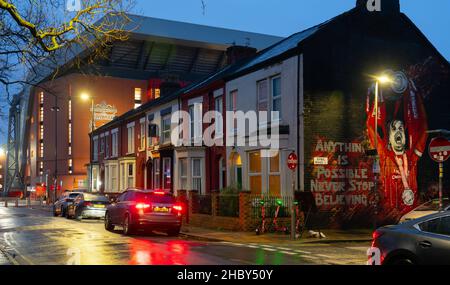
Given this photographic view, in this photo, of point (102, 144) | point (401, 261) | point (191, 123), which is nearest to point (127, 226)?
point (191, 123)

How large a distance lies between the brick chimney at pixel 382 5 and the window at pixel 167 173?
14.4m

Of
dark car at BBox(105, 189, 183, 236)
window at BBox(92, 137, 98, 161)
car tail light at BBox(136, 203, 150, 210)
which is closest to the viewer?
dark car at BBox(105, 189, 183, 236)

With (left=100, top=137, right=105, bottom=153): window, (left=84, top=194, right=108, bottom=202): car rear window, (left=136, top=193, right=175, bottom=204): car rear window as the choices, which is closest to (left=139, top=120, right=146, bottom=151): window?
(left=84, top=194, right=108, bottom=202): car rear window

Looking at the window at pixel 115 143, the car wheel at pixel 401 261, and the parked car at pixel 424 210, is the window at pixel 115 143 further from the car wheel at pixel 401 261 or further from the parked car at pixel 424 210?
the car wheel at pixel 401 261

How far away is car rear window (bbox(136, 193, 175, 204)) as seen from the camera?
66.1ft

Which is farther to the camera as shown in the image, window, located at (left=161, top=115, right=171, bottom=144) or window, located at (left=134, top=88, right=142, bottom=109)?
window, located at (left=134, top=88, right=142, bottom=109)

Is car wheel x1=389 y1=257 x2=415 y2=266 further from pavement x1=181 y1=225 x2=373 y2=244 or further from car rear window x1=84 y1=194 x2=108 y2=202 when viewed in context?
car rear window x1=84 y1=194 x2=108 y2=202

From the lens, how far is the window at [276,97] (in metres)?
23.9

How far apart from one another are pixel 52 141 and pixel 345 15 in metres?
62.0

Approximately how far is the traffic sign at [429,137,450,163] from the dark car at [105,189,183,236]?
355 inches

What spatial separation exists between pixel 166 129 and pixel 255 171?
11098 millimetres
